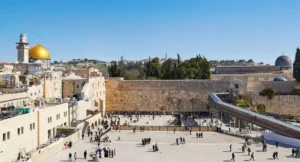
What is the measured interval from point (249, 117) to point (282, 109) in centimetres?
1672

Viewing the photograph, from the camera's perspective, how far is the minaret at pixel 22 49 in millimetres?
36812

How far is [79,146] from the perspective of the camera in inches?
780

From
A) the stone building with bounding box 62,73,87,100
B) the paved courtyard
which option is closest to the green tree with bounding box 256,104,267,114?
the paved courtyard

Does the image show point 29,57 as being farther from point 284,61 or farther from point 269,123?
point 284,61

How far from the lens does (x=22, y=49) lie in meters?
36.8

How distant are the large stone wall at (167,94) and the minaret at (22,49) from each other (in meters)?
9.21

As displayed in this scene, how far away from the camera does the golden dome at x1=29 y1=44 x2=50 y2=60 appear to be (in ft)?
122

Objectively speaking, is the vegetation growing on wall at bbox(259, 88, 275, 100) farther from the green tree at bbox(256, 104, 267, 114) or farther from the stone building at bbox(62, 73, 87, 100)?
the stone building at bbox(62, 73, 87, 100)

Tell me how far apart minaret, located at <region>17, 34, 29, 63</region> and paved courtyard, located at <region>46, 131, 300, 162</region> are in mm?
17713

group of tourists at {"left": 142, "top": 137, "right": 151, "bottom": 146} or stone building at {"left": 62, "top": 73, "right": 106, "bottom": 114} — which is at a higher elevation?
stone building at {"left": 62, "top": 73, "right": 106, "bottom": 114}

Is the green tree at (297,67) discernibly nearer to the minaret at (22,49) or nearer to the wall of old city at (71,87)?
the wall of old city at (71,87)

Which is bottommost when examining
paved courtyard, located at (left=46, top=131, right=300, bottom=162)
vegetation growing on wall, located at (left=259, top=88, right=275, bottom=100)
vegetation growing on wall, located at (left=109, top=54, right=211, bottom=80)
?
paved courtyard, located at (left=46, top=131, right=300, bottom=162)

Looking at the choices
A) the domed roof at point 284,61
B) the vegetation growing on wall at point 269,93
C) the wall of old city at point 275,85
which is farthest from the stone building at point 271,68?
the vegetation growing on wall at point 269,93

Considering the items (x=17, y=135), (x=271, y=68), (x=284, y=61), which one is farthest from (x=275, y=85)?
(x=17, y=135)
